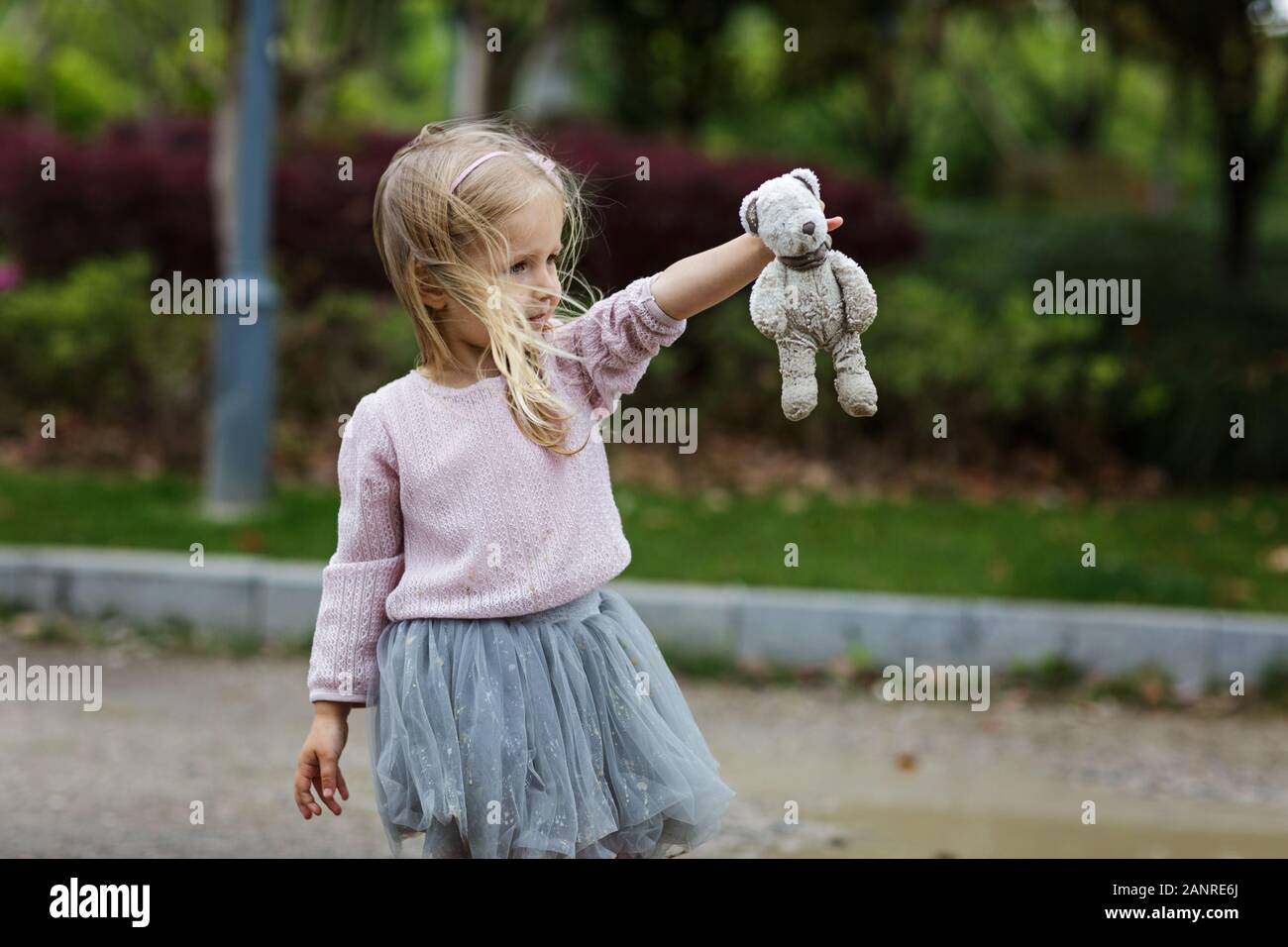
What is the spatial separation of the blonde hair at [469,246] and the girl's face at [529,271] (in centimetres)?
1

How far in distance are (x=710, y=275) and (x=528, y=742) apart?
698 millimetres

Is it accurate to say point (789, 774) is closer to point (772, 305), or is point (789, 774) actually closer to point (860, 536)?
point (860, 536)

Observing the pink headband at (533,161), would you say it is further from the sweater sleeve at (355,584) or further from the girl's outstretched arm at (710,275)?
the sweater sleeve at (355,584)

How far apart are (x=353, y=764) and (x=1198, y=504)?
462 cm

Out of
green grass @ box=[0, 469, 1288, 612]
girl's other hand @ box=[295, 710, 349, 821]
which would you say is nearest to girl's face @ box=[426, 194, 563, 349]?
girl's other hand @ box=[295, 710, 349, 821]

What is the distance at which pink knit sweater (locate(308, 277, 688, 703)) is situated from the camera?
7.49 feet

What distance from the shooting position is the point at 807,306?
2.09 m

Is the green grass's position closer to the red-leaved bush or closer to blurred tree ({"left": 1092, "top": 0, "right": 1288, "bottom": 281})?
the red-leaved bush

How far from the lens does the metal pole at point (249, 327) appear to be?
267 inches

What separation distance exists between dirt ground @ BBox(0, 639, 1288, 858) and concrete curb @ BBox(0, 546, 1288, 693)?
252 millimetres

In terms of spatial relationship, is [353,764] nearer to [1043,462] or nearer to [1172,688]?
[1172,688]

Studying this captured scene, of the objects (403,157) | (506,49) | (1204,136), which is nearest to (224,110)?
(506,49)

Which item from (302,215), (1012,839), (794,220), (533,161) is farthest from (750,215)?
(302,215)

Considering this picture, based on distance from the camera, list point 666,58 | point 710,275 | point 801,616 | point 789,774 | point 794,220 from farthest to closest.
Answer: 1. point 666,58
2. point 801,616
3. point 789,774
4. point 710,275
5. point 794,220
